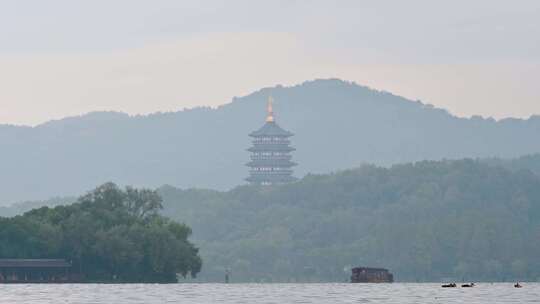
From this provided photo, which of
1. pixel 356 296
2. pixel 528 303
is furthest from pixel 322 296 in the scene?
pixel 528 303

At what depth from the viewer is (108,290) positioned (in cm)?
17012

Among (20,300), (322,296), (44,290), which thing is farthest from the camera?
(44,290)

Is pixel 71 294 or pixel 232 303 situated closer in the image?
pixel 232 303

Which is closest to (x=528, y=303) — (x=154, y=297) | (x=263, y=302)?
(x=263, y=302)

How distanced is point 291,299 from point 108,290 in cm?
2520

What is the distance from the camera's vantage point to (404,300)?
14800cm

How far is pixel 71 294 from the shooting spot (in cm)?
15675

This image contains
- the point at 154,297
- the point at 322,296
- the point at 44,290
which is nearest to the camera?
the point at 154,297

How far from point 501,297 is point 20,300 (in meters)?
43.1

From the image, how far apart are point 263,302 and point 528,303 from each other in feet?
67.8

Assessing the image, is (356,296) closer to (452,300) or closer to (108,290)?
(452,300)

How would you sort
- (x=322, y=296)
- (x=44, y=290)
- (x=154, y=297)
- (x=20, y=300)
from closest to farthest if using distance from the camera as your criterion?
(x=20, y=300), (x=154, y=297), (x=322, y=296), (x=44, y=290)

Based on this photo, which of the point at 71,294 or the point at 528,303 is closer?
the point at 528,303

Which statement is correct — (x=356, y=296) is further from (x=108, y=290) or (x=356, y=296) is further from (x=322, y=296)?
(x=108, y=290)
